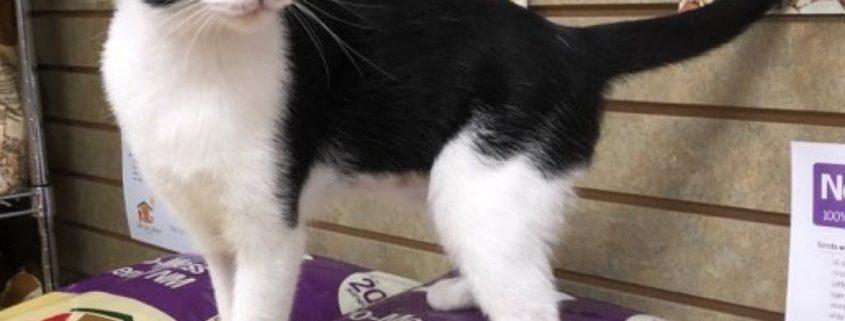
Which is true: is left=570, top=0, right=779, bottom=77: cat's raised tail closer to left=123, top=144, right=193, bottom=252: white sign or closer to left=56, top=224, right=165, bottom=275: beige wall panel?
left=123, top=144, right=193, bottom=252: white sign

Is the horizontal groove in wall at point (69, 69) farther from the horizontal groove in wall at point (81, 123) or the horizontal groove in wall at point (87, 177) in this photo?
the horizontal groove in wall at point (87, 177)

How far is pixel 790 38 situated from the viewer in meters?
1.00

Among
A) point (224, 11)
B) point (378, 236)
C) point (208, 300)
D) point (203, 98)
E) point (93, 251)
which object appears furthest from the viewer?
point (93, 251)

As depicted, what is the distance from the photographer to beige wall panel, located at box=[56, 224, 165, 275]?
1.92 meters

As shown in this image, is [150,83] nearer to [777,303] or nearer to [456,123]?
[456,123]

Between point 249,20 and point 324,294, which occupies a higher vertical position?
point 249,20

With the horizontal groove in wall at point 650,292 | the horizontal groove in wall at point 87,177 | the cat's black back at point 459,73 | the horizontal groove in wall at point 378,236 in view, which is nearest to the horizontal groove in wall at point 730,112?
the cat's black back at point 459,73

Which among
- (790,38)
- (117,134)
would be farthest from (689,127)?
(117,134)

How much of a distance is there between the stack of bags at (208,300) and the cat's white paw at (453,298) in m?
0.01

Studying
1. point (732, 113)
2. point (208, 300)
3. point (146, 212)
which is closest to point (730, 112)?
point (732, 113)

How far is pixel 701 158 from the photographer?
1101mm

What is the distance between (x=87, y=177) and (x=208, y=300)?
0.85 metres

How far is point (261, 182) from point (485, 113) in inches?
9.3

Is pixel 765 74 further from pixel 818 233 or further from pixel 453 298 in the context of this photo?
pixel 453 298
